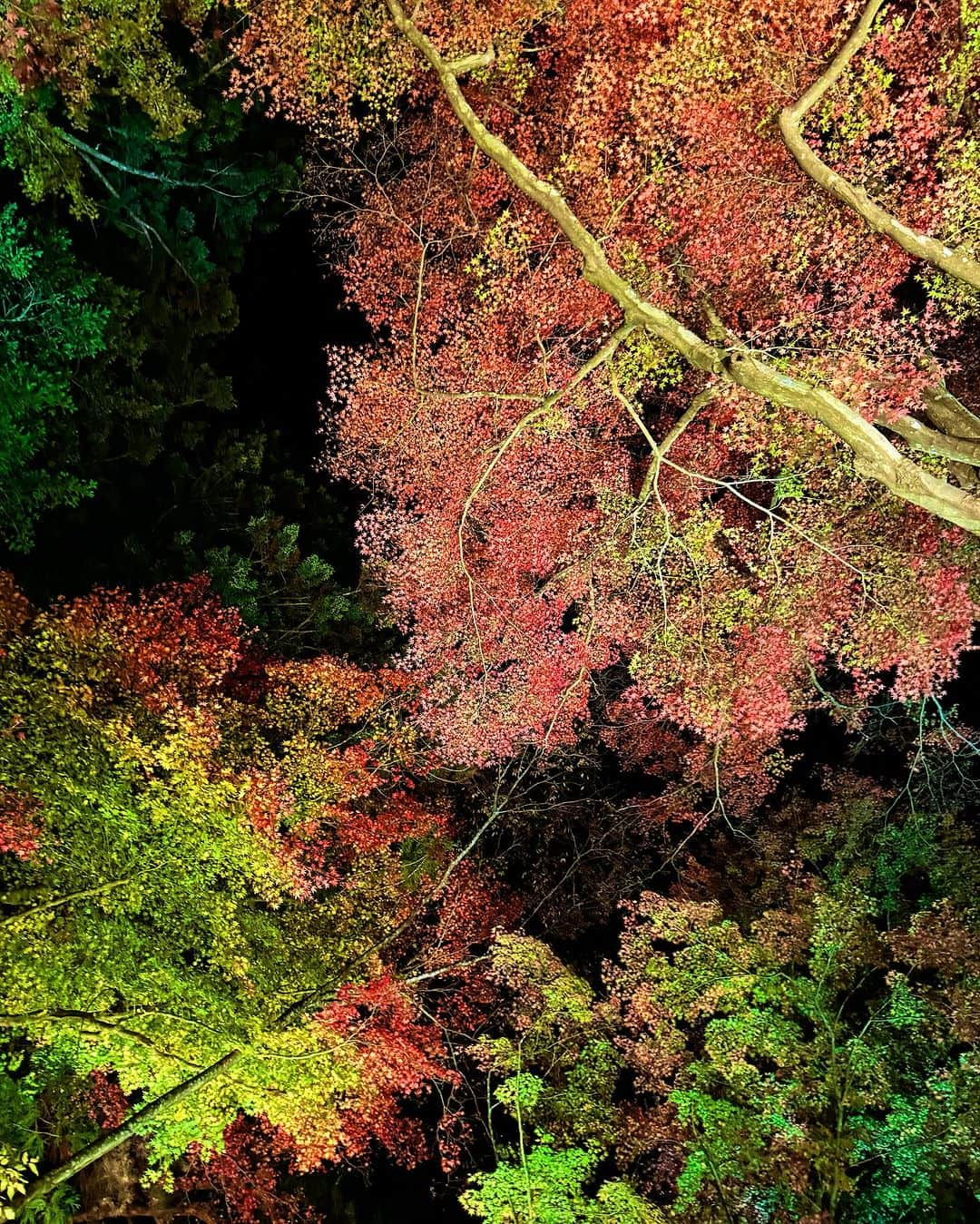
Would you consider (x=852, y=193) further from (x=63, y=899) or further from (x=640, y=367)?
(x=63, y=899)

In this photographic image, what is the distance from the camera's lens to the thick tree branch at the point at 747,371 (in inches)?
248

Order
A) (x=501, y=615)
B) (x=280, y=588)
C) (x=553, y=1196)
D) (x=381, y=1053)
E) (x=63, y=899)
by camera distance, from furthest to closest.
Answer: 1. (x=501, y=615)
2. (x=280, y=588)
3. (x=381, y=1053)
4. (x=553, y=1196)
5. (x=63, y=899)

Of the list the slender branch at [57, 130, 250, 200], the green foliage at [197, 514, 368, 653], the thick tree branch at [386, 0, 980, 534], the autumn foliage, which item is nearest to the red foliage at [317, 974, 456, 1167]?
the autumn foliage

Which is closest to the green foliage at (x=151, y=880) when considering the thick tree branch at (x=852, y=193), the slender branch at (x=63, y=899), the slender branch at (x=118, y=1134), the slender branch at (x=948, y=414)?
the slender branch at (x=63, y=899)

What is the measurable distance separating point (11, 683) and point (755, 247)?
34.1ft

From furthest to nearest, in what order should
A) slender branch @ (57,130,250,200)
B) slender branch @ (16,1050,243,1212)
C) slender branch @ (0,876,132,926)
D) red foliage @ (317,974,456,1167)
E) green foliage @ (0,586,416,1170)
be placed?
red foliage @ (317,974,456,1167), slender branch @ (57,130,250,200), green foliage @ (0,586,416,1170), slender branch @ (0,876,132,926), slender branch @ (16,1050,243,1212)

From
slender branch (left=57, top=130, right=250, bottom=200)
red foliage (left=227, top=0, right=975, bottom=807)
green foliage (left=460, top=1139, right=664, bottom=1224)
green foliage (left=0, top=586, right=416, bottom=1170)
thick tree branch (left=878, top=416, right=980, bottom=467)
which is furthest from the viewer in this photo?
slender branch (left=57, top=130, right=250, bottom=200)

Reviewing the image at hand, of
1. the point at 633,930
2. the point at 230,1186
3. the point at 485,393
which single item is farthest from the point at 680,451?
the point at 230,1186

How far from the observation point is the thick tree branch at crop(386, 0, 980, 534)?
6309mm

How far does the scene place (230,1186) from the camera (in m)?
12.2

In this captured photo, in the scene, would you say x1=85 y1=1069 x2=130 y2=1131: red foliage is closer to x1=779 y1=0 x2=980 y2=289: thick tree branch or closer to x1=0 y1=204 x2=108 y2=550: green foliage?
x1=0 y1=204 x2=108 y2=550: green foliage

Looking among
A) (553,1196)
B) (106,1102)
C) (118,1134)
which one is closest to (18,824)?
(118,1134)

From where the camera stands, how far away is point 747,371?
6.57 metres

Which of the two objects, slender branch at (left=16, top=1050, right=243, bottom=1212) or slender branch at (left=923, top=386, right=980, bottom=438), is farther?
slender branch at (left=923, top=386, right=980, bottom=438)
